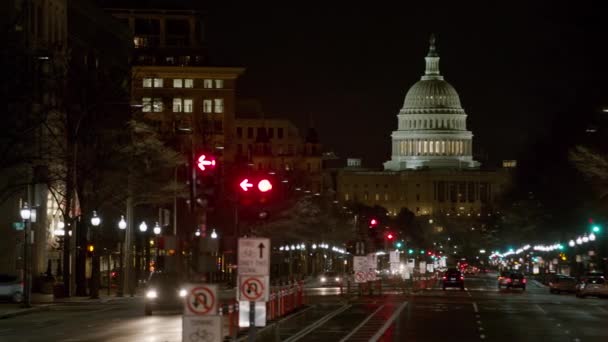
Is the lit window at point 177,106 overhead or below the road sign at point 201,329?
overhead

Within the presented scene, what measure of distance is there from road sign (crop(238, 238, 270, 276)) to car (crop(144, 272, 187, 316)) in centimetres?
2597

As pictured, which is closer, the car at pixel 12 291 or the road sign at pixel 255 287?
the road sign at pixel 255 287

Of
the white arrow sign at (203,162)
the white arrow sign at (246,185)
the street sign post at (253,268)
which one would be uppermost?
the white arrow sign at (203,162)

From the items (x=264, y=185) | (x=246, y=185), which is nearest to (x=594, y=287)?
(x=264, y=185)

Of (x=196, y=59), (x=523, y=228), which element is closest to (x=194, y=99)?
(x=196, y=59)

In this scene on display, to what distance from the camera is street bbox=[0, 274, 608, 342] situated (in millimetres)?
40938

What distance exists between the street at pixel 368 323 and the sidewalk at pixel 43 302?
0.69 metres

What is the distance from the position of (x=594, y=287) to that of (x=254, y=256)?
61.4 meters

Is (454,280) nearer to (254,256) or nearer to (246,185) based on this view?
(246,185)

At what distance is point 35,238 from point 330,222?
58538 mm

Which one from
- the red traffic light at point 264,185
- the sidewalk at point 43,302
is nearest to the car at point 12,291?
the sidewalk at point 43,302

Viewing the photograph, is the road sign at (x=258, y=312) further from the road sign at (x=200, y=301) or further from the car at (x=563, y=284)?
the car at (x=563, y=284)

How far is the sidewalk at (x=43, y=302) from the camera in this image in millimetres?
58031

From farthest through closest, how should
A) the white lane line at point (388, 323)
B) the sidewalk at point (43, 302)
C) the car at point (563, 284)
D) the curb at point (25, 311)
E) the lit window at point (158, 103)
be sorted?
the car at point (563, 284)
the lit window at point (158, 103)
the sidewalk at point (43, 302)
the curb at point (25, 311)
the white lane line at point (388, 323)
